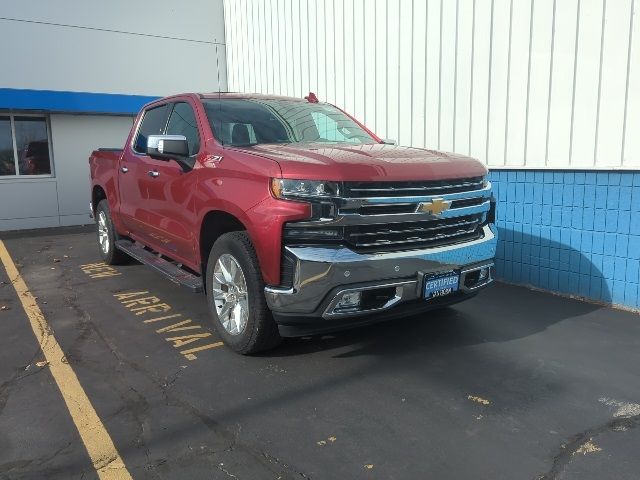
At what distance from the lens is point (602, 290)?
224 inches

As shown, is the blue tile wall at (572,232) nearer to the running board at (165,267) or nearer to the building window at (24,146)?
the running board at (165,267)

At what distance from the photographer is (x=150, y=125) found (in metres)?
5.98

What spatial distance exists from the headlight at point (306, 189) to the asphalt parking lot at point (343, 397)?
1.29 m

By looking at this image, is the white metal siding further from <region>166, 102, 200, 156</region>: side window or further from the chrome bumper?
<region>166, 102, 200, 156</region>: side window

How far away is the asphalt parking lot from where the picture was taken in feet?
9.20

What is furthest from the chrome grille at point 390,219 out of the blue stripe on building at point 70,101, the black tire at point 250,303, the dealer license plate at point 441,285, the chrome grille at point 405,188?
the blue stripe on building at point 70,101

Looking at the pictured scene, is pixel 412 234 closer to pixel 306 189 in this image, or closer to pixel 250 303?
pixel 306 189

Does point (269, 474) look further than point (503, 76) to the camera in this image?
No

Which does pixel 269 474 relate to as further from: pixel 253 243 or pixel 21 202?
pixel 21 202

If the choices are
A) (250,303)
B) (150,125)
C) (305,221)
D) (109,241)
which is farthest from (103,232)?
(305,221)

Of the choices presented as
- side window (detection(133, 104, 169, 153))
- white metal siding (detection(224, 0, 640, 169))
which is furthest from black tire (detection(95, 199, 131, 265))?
white metal siding (detection(224, 0, 640, 169))

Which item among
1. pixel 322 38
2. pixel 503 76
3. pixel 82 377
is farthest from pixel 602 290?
pixel 322 38

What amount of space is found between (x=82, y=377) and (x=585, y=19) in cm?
562

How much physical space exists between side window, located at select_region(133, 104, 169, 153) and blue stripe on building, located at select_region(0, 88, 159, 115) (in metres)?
5.92
